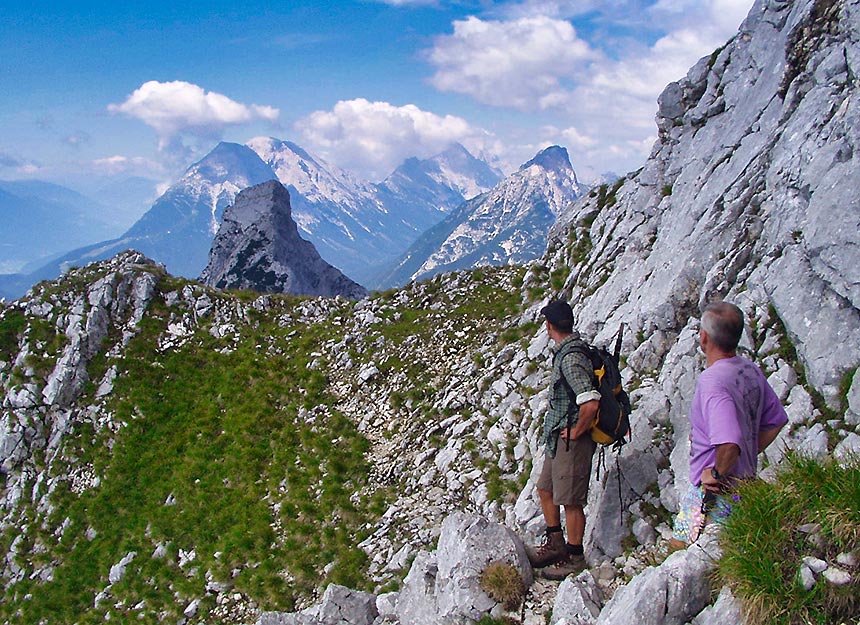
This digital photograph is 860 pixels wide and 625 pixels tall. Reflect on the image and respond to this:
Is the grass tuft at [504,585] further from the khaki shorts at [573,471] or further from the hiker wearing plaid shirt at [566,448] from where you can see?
the khaki shorts at [573,471]

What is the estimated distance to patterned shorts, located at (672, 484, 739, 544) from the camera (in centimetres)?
577

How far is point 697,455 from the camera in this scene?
6.09 m

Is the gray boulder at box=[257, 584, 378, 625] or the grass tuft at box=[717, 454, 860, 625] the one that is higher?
the grass tuft at box=[717, 454, 860, 625]

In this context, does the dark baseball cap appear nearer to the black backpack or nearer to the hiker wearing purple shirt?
the black backpack

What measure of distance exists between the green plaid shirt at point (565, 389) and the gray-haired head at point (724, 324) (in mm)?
2020

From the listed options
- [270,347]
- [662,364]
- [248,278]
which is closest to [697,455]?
[662,364]

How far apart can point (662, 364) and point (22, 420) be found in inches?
1070

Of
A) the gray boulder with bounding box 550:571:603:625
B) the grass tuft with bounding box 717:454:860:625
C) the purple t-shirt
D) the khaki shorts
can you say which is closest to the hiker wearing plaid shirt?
the khaki shorts

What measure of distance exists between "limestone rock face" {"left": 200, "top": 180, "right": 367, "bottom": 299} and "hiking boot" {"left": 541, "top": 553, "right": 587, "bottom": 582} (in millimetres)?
76011

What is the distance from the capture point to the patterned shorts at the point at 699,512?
577cm

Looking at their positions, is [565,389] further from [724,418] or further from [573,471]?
[724,418]

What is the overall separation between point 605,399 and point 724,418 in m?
2.12

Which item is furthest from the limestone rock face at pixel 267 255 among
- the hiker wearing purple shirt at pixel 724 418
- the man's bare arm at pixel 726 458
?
the man's bare arm at pixel 726 458

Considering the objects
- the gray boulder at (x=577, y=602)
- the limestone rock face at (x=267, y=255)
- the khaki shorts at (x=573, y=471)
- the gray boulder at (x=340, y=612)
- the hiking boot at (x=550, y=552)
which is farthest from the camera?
the limestone rock face at (x=267, y=255)
